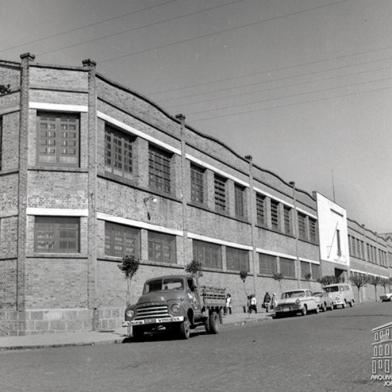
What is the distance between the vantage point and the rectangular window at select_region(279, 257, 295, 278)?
43781 mm

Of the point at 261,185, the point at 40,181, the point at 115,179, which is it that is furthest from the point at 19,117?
the point at 261,185

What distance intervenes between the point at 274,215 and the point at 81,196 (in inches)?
952

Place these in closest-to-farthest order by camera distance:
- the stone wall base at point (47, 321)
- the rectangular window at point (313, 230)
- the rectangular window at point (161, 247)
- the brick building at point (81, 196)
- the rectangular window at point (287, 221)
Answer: the stone wall base at point (47, 321) < the brick building at point (81, 196) < the rectangular window at point (161, 247) < the rectangular window at point (287, 221) < the rectangular window at point (313, 230)

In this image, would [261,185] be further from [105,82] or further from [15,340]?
[15,340]

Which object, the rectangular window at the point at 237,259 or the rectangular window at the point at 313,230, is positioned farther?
the rectangular window at the point at 313,230

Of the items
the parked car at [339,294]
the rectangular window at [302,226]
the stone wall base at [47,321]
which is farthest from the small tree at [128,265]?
the rectangular window at [302,226]

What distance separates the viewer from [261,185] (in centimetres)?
4169

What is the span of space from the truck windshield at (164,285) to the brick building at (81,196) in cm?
429

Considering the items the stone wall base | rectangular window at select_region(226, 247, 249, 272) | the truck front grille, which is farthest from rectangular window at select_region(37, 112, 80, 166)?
rectangular window at select_region(226, 247, 249, 272)

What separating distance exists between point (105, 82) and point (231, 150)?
1409 centimetres

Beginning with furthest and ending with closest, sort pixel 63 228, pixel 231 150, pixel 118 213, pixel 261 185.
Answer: pixel 261 185 < pixel 231 150 < pixel 118 213 < pixel 63 228

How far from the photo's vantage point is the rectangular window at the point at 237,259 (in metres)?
35.1

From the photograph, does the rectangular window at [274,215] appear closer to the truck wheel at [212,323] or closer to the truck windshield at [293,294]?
the truck windshield at [293,294]

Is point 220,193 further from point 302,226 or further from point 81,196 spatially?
point 302,226
